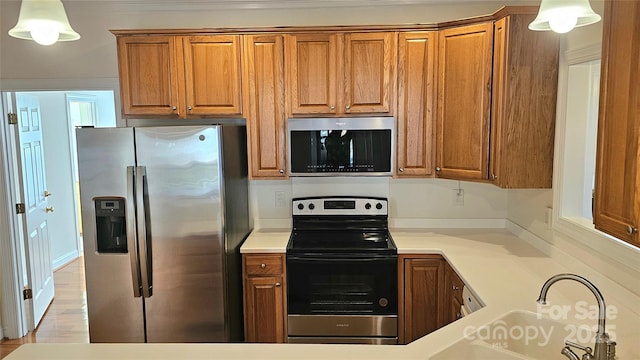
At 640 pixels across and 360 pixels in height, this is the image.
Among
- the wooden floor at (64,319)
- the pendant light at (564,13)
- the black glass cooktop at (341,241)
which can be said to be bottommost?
the wooden floor at (64,319)

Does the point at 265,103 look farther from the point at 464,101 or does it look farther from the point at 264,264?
the point at 464,101

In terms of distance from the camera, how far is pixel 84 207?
112 inches

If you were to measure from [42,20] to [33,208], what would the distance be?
2.60 meters

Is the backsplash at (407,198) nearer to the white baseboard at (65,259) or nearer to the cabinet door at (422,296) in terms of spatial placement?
the cabinet door at (422,296)

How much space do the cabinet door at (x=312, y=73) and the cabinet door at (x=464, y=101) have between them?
2.40 feet

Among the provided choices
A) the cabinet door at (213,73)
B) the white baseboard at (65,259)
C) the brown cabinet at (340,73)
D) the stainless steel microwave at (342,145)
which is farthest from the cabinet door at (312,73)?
the white baseboard at (65,259)

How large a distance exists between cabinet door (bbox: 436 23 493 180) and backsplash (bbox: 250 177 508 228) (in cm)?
43

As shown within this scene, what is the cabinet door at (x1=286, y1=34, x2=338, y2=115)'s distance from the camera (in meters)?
3.05

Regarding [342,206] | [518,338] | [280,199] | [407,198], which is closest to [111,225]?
[280,199]

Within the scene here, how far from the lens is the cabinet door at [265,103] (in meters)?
3.06

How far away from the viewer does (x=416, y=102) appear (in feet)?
10.1

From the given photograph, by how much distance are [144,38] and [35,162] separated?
1.69 metres

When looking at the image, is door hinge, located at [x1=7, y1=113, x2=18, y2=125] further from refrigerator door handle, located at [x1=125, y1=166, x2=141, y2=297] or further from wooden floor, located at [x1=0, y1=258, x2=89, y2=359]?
wooden floor, located at [x1=0, y1=258, x2=89, y2=359]

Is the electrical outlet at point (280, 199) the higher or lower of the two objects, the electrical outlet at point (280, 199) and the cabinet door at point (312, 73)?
the lower
